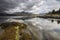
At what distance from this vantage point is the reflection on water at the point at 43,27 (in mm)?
2512

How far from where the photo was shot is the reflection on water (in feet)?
8.24

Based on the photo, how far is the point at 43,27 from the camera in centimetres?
255

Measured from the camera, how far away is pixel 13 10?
2607 mm

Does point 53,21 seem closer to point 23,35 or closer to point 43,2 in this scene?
point 43,2

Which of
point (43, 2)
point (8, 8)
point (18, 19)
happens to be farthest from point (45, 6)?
point (8, 8)

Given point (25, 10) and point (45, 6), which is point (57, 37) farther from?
point (25, 10)

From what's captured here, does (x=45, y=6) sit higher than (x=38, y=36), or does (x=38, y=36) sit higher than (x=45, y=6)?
(x=45, y=6)

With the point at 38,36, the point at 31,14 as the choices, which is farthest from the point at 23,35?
the point at 31,14

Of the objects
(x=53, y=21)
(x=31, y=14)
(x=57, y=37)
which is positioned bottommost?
(x=57, y=37)

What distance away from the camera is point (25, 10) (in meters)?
2.60

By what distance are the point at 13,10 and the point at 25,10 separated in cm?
27

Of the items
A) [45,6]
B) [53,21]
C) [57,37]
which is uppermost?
[45,6]

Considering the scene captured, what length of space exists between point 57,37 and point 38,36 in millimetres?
409

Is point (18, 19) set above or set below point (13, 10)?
below
